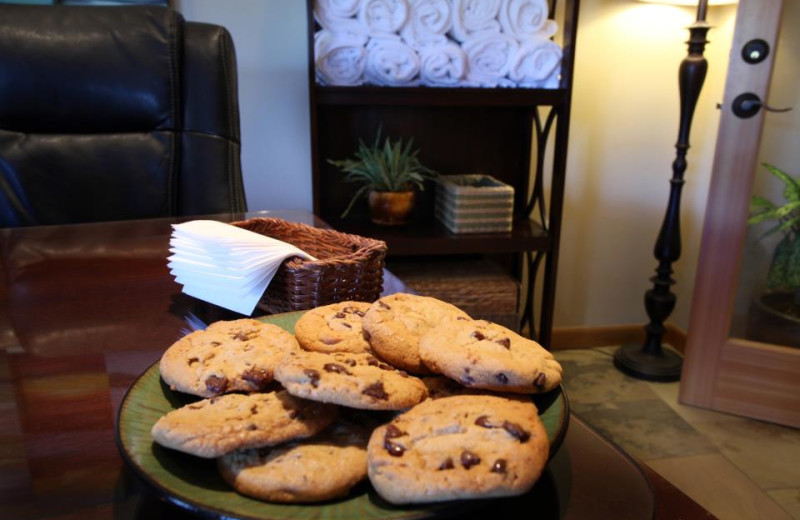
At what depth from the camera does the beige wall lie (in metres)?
2.18

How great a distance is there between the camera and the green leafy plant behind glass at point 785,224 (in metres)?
1.86

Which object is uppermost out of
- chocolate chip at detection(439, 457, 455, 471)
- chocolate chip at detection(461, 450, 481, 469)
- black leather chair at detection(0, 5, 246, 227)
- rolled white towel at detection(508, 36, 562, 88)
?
rolled white towel at detection(508, 36, 562, 88)

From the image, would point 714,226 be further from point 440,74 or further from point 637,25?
point 440,74

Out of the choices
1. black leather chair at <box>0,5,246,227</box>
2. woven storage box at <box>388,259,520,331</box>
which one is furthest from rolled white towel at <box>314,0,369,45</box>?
woven storage box at <box>388,259,520,331</box>

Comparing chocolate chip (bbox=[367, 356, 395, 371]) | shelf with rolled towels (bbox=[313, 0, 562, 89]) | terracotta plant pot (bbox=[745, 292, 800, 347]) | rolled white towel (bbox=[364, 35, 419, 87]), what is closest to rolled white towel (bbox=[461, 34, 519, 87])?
shelf with rolled towels (bbox=[313, 0, 562, 89])

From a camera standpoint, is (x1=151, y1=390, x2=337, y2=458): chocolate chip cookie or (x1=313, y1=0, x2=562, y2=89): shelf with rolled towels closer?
(x1=151, y1=390, x2=337, y2=458): chocolate chip cookie

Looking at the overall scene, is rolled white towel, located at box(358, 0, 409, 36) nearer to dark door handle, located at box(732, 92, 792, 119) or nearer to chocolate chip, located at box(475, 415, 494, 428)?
dark door handle, located at box(732, 92, 792, 119)

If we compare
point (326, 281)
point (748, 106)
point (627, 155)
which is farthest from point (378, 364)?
point (627, 155)

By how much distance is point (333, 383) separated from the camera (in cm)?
42

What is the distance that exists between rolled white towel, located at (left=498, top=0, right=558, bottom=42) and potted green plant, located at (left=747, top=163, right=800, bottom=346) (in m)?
0.77

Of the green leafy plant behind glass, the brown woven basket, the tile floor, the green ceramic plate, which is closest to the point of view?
the green ceramic plate

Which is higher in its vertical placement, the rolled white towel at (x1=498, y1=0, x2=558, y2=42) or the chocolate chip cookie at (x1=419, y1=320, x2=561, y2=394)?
the rolled white towel at (x1=498, y1=0, x2=558, y2=42)

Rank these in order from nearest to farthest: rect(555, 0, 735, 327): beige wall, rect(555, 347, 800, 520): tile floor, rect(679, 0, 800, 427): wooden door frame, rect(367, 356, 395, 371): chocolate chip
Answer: rect(367, 356, 395, 371): chocolate chip < rect(555, 347, 800, 520): tile floor < rect(679, 0, 800, 427): wooden door frame < rect(555, 0, 735, 327): beige wall

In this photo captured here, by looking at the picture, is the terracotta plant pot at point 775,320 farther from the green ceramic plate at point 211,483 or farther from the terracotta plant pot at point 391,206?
the green ceramic plate at point 211,483
